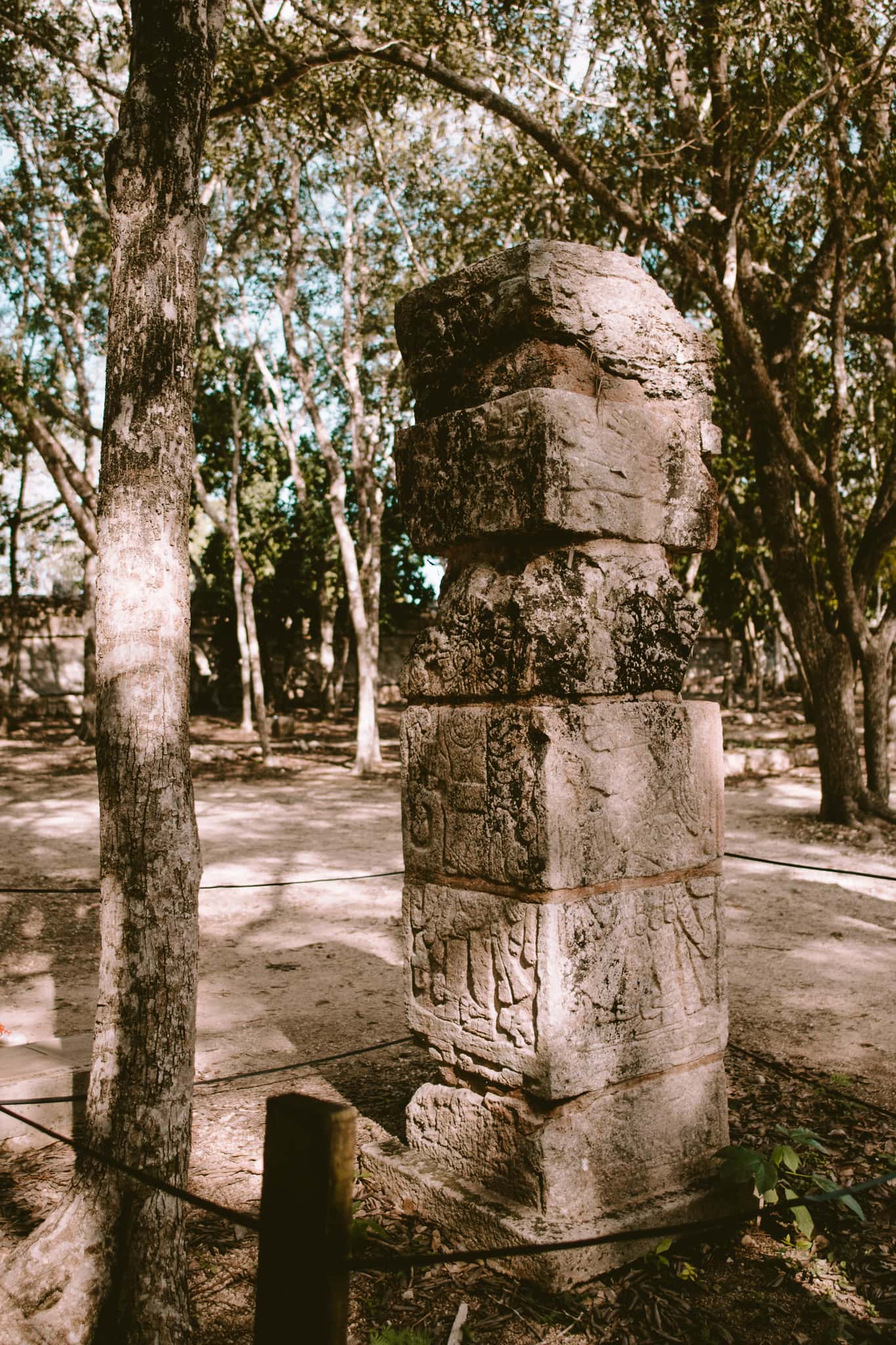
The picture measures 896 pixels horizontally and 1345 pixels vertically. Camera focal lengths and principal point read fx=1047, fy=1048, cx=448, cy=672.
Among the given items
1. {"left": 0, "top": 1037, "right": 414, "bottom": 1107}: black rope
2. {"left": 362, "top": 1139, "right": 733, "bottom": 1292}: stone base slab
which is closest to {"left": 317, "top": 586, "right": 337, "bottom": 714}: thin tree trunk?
{"left": 0, "top": 1037, "right": 414, "bottom": 1107}: black rope

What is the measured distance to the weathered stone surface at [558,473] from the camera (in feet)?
10.2

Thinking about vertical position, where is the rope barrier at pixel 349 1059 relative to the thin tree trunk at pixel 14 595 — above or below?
below

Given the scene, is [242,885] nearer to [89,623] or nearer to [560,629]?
[560,629]

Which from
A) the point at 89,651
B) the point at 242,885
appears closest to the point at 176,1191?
the point at 242,885

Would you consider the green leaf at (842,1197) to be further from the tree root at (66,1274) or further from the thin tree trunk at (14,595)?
the thin tree trunk at (14,595)

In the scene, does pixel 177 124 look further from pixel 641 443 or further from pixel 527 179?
pixel 527 179

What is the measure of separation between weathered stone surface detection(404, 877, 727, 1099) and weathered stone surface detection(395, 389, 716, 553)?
1135 millimetres

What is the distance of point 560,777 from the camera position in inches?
119

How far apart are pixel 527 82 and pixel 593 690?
897 cm

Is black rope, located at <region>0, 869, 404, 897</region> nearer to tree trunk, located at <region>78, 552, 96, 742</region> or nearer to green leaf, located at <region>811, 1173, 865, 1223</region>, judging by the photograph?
green leaf, located at <region>811, 1173, 865, 1223</region>

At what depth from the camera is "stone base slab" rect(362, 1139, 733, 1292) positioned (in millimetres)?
2912

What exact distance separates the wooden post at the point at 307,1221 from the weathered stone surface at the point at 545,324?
2.25m

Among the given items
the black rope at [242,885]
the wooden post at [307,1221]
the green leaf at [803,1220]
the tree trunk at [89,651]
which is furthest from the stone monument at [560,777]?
the tree trunk at [89,651]

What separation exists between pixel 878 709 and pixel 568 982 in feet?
27.7
